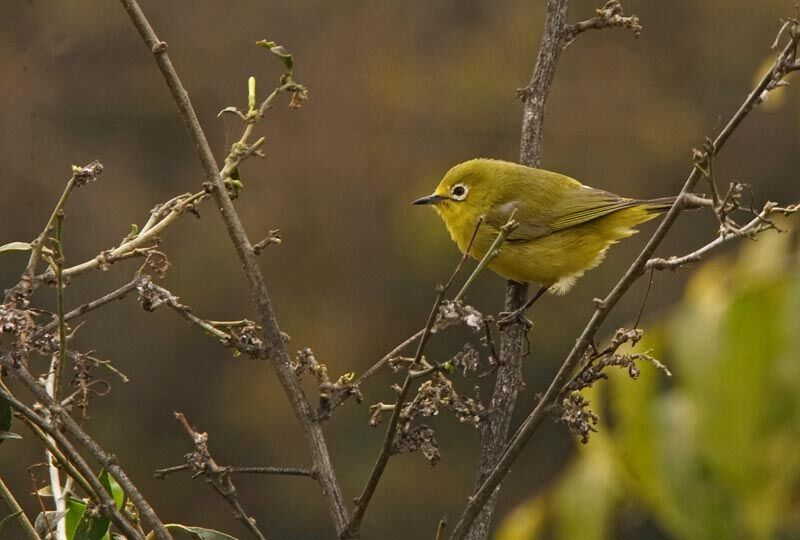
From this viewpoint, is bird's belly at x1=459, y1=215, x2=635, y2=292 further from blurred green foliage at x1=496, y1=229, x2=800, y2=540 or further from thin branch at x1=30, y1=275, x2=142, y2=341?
thin branch at x1=30, y1=275, x2=142, y2=341

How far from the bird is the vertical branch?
3.66ft

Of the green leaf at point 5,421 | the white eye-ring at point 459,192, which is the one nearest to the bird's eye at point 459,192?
the white eye-ring at point 459,192

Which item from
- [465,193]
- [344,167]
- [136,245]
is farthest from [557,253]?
[344,167]

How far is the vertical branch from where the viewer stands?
204cm

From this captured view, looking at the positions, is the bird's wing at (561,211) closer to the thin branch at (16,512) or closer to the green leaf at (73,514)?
the green leaf at (73,514)

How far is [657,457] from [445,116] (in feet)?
78.2

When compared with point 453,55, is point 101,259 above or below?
below

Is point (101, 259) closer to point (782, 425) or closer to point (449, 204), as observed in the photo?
point (782, 425)

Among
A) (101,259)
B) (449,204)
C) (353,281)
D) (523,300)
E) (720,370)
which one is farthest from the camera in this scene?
(353,281)

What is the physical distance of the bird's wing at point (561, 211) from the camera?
4645 millimetres

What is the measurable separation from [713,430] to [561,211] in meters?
2.21

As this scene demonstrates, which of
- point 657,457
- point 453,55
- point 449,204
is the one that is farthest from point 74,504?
point 453,55

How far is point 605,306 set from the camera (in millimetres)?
1745

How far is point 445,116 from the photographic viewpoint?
2622 cm
